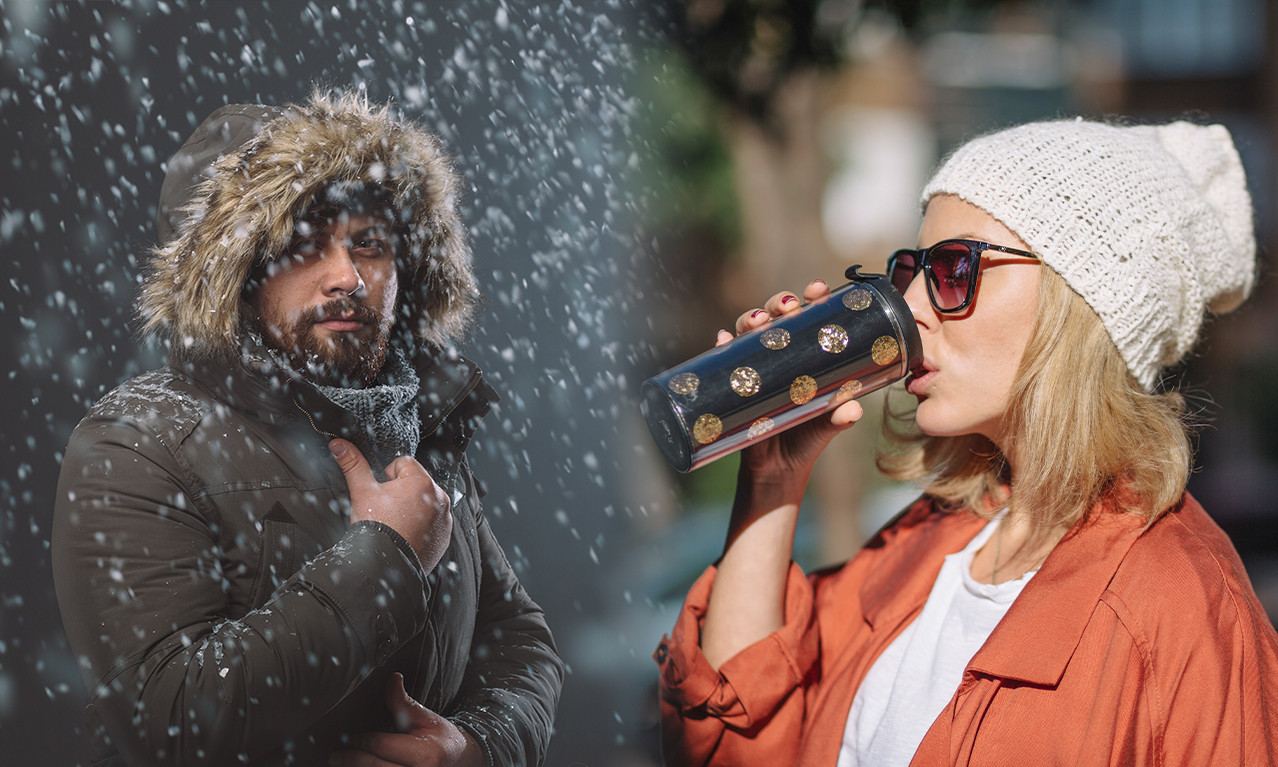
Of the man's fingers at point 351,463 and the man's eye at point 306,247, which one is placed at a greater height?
the man's eye at point 306,247

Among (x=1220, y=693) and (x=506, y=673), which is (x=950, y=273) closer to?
(x=1220, y=693)

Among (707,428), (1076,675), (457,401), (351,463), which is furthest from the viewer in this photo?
(1076,675)

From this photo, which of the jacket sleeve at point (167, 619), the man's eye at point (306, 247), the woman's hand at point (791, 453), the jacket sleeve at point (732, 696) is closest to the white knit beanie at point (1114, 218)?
the woman's hand at point (791, 453)

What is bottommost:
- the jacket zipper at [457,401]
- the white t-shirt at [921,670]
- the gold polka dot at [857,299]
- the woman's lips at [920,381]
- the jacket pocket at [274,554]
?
the white t-shirt at [921,670]

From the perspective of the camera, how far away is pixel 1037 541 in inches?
55.1

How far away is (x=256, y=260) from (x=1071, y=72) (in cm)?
497

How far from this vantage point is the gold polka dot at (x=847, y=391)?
1115mm

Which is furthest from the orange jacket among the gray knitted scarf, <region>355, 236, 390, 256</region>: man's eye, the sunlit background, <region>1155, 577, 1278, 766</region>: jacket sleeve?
<region>355, 236, 390, 256</region>: man's eye

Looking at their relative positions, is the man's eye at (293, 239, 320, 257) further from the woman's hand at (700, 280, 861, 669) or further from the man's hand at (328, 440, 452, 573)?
the woman's hand at (700, 280, 861, 669)

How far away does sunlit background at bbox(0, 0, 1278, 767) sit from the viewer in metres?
0.72

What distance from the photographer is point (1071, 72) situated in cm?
465

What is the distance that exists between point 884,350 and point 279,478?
726mm

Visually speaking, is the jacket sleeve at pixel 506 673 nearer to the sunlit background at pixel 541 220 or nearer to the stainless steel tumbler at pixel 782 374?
the sunlit background at pixel 541 220

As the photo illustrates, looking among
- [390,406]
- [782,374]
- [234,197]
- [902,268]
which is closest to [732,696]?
[782,374]
